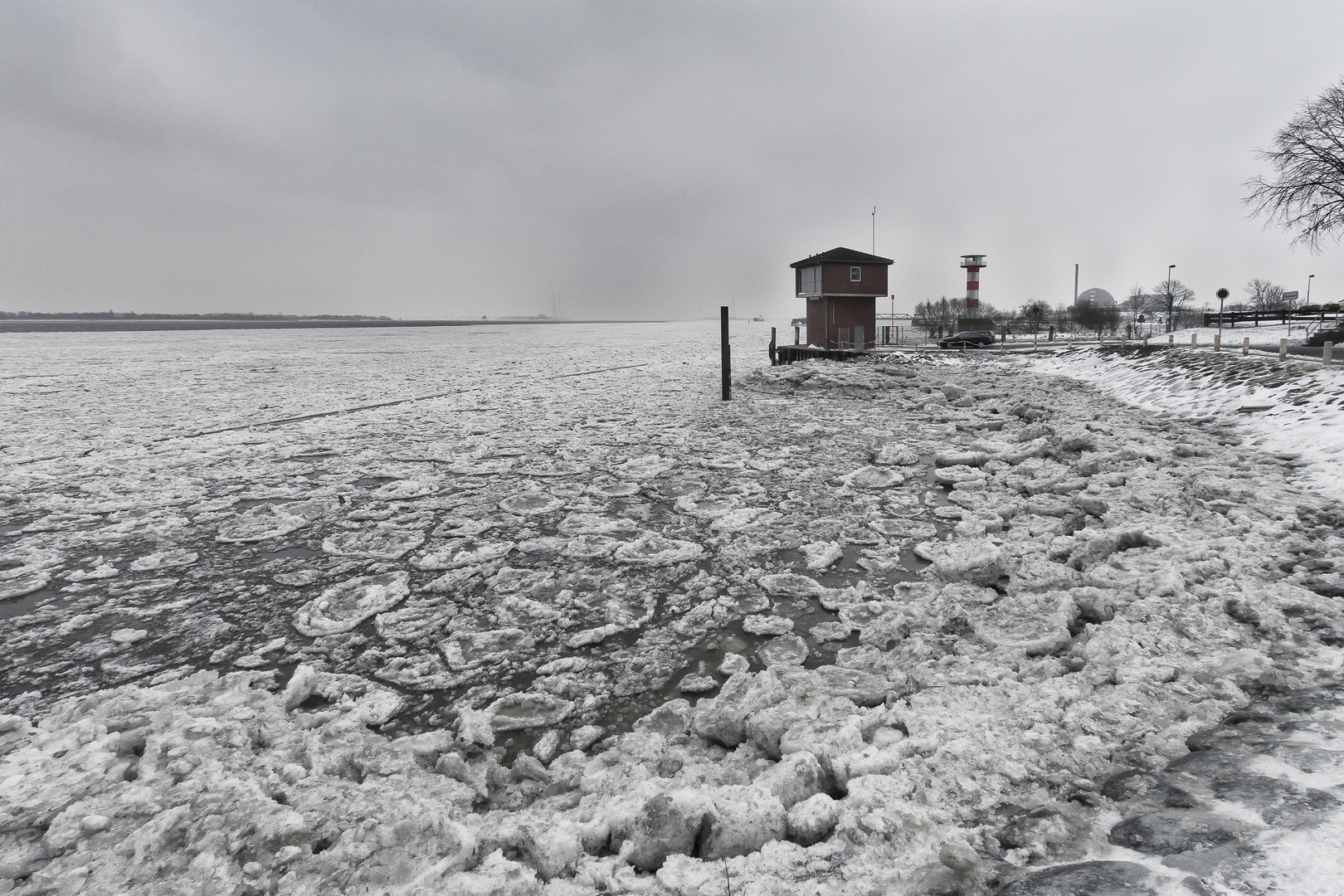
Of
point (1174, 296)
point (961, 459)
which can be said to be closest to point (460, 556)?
point (961, 459)

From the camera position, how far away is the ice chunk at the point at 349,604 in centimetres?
477

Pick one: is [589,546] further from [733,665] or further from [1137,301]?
[1137,301]

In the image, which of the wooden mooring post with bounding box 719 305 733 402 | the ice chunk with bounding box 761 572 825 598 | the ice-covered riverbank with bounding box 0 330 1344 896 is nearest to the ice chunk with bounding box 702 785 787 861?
the ice-covered riverbank with bounding box 0 330 1344 896

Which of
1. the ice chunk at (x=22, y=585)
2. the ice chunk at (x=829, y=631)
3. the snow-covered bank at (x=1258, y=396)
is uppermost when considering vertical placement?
the snow-covered bank at (x=1258, y=396)

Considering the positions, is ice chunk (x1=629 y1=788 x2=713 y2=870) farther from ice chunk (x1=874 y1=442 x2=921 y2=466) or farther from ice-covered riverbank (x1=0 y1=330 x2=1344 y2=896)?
ice chunk (x1=874 y1=442 x2=921 y2=466)

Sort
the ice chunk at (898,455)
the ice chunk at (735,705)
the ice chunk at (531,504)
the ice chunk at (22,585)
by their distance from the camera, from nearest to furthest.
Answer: the ice chunk at (735,705) → the ice chunk at (22,585) → the ice chunk at (531,504) → the ice chunk at (898,455)

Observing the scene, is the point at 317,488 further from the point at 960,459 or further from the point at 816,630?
the point at 960,459

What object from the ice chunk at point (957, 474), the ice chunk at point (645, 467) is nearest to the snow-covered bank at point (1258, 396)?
the ice chunk at point (957, 474)

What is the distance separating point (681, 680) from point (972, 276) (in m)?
50.0

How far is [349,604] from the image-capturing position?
5.11 meters

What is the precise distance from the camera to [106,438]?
1175cm

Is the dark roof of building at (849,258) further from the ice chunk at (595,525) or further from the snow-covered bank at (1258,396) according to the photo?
the ice chunk at (595,525)

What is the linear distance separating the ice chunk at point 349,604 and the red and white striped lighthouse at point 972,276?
49.2m

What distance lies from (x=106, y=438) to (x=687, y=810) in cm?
1377
